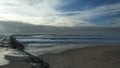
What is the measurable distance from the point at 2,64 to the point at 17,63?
627mm

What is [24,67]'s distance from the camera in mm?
11758

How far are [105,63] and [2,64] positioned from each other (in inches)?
178

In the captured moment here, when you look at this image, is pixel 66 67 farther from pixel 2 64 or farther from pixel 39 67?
pixel 2 64

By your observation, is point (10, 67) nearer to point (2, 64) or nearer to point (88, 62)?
point (2, 64)

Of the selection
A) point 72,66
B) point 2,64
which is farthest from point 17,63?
point 72,66

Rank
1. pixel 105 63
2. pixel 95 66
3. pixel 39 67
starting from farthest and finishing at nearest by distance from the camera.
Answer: pixel 105 63
pixel 95 66
pixel 39 67

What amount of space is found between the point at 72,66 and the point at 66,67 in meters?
0.40

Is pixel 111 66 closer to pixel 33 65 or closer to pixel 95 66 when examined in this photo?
pixel 95 66

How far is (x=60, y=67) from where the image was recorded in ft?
39.9

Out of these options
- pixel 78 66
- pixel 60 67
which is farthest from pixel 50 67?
pixel 78 66

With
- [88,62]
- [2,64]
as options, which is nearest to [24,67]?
[2,64]

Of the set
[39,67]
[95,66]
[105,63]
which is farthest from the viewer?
[105,63]

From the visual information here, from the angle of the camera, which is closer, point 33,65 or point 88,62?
point 33,65

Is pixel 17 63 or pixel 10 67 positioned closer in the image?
pixel 10 67
